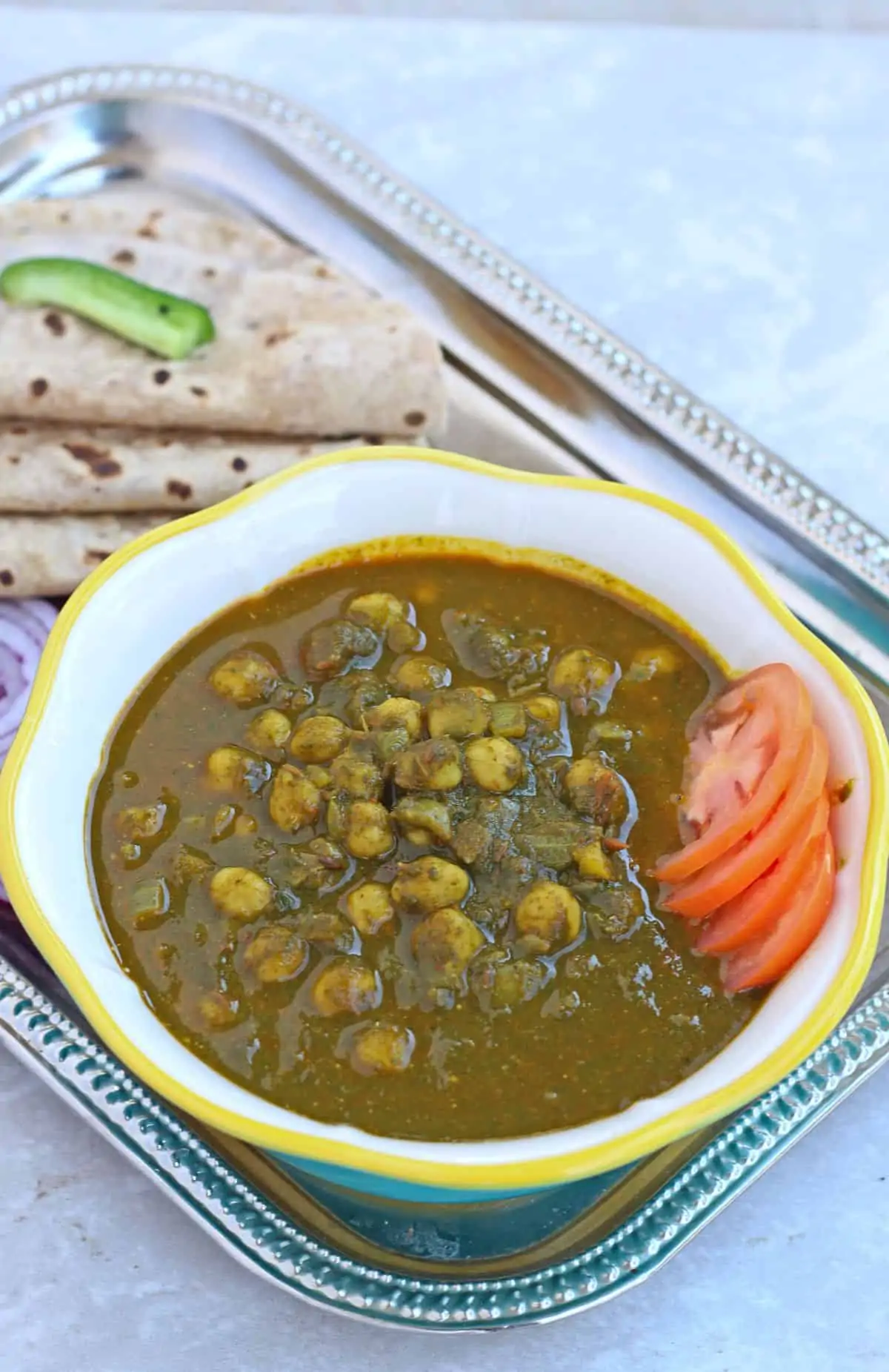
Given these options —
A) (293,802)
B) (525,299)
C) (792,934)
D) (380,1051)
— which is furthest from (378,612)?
(525,299)

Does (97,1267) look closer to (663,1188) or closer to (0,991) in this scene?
(0,991)

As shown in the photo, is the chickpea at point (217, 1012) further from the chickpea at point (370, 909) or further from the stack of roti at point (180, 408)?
the stack of roti at point (180, 408)

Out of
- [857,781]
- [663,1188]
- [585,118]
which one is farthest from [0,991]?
[585,118]

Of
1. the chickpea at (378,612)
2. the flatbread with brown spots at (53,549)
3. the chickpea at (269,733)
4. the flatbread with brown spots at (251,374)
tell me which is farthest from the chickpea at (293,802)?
the flatbread with brown spots at (251,374)

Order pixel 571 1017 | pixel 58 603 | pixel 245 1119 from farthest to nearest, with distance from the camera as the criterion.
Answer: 1. pixel 58 603
2. pixel 571 1017
3. pixel 245 1119

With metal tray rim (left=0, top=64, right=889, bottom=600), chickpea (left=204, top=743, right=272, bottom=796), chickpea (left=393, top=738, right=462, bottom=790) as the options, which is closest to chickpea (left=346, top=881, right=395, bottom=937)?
chickpea (left=393, top=738, right=462, bottom=790)
